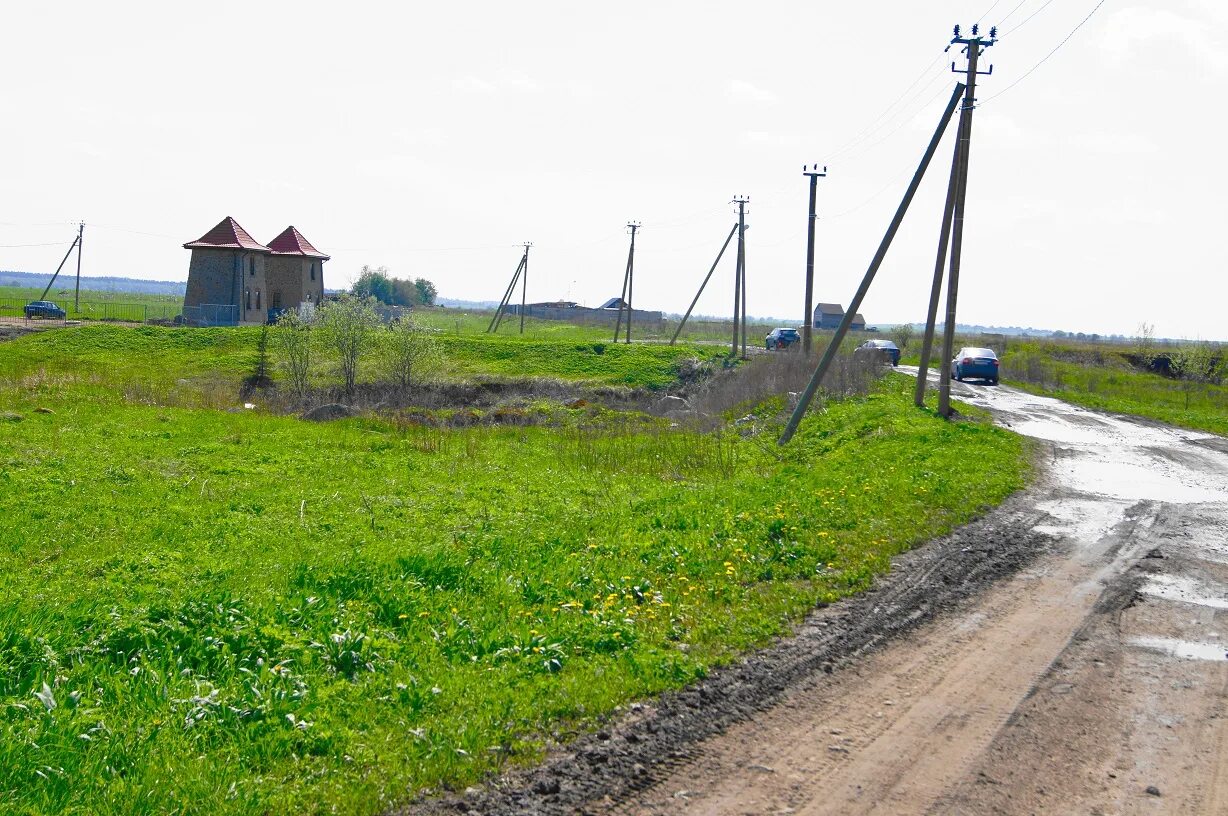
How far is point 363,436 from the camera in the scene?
21359 millimetres

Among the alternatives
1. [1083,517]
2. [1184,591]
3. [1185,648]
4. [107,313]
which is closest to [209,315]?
[107,313]

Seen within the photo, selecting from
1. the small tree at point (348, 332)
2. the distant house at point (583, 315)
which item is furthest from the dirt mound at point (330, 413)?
the distant house at point (583, 315)

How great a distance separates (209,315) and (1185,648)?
54.6 m

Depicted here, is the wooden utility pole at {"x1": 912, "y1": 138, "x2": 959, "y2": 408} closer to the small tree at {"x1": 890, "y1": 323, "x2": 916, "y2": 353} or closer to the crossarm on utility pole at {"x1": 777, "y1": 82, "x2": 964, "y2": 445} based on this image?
the crossarm on utility pole at {"x1": 777, "y1": 82, "x2": 964, "y2": 445}

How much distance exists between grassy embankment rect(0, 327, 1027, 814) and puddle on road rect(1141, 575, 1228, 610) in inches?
87.9

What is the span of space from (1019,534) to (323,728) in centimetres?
798

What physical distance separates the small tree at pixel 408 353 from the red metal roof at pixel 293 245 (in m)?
26.9

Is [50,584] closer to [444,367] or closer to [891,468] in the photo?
[891,468]

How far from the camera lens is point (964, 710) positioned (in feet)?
18.5

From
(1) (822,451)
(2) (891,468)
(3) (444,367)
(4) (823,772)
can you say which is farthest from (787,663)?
(3) (444,367)

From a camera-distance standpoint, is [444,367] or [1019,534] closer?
[1019,534]

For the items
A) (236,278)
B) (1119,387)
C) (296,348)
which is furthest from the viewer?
(236,278)

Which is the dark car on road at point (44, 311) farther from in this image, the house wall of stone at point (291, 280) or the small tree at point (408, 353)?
the small tree at point (408, 353)

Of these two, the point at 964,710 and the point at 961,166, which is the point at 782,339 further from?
the point at 964,710
